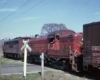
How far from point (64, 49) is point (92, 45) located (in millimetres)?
5379

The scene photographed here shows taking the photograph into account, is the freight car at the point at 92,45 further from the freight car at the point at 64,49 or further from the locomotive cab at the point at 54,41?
the locomotive cab at the point at 54,41

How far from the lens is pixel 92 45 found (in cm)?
1413

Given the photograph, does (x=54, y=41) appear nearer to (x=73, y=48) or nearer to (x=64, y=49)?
(x=64, y=49)

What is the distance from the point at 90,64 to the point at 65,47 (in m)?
5.21

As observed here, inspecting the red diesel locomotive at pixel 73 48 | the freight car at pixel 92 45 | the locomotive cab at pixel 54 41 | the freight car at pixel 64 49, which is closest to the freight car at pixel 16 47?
the red diesel locomotive at pixel 73 48

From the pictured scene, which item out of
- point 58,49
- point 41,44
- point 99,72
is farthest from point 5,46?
point 99,72

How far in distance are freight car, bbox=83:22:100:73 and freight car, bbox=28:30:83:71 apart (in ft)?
6.18

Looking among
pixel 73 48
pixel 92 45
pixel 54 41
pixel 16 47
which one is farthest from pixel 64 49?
pixel 16 47

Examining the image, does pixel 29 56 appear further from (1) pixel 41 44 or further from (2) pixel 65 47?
(2) pixel 65 47

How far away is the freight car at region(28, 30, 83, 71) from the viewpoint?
1698 cm

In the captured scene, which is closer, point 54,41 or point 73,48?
point 73,48

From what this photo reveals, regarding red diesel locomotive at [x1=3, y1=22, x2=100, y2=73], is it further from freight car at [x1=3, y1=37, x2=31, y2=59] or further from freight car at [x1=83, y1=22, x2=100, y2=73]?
freight car at [x1=3, y1=37, x2=31, y2=59]

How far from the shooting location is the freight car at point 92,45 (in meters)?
13.6

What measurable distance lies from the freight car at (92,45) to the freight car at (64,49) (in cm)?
188
